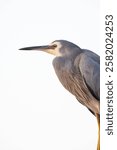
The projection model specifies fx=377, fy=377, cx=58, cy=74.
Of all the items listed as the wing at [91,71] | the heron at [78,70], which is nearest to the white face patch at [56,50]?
the heron at [78,70]

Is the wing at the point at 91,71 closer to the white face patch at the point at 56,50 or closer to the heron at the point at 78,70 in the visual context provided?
the heron at the point at 78,70

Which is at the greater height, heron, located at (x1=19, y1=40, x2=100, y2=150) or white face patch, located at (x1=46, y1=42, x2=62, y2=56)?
white face patch, located at (x1=46, y1=42, x2=62, y2=56)

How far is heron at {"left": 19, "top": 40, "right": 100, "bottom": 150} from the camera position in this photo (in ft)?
6.32

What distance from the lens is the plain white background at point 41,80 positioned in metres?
1.94

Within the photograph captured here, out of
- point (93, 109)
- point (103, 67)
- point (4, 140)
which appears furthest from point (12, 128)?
point (103, 67)

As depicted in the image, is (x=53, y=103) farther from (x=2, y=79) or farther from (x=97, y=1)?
(x=97, y=1)

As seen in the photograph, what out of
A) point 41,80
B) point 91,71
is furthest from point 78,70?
point 41,80

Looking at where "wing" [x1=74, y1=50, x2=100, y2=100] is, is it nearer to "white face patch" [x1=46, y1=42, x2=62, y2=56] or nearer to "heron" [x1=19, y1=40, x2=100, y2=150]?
"heron" [x1=19, y1=40, x2=100, y2=150]

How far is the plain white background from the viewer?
1941 mm

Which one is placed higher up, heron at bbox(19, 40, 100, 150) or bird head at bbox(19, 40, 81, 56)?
bird head at bbox(19, 40, 81, 56)

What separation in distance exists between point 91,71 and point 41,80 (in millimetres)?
263

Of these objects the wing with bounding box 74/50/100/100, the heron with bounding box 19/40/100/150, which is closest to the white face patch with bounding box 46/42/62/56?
the heron with bounding box 19/40/100/150

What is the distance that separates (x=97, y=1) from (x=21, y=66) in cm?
52

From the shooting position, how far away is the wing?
75.9 inches
